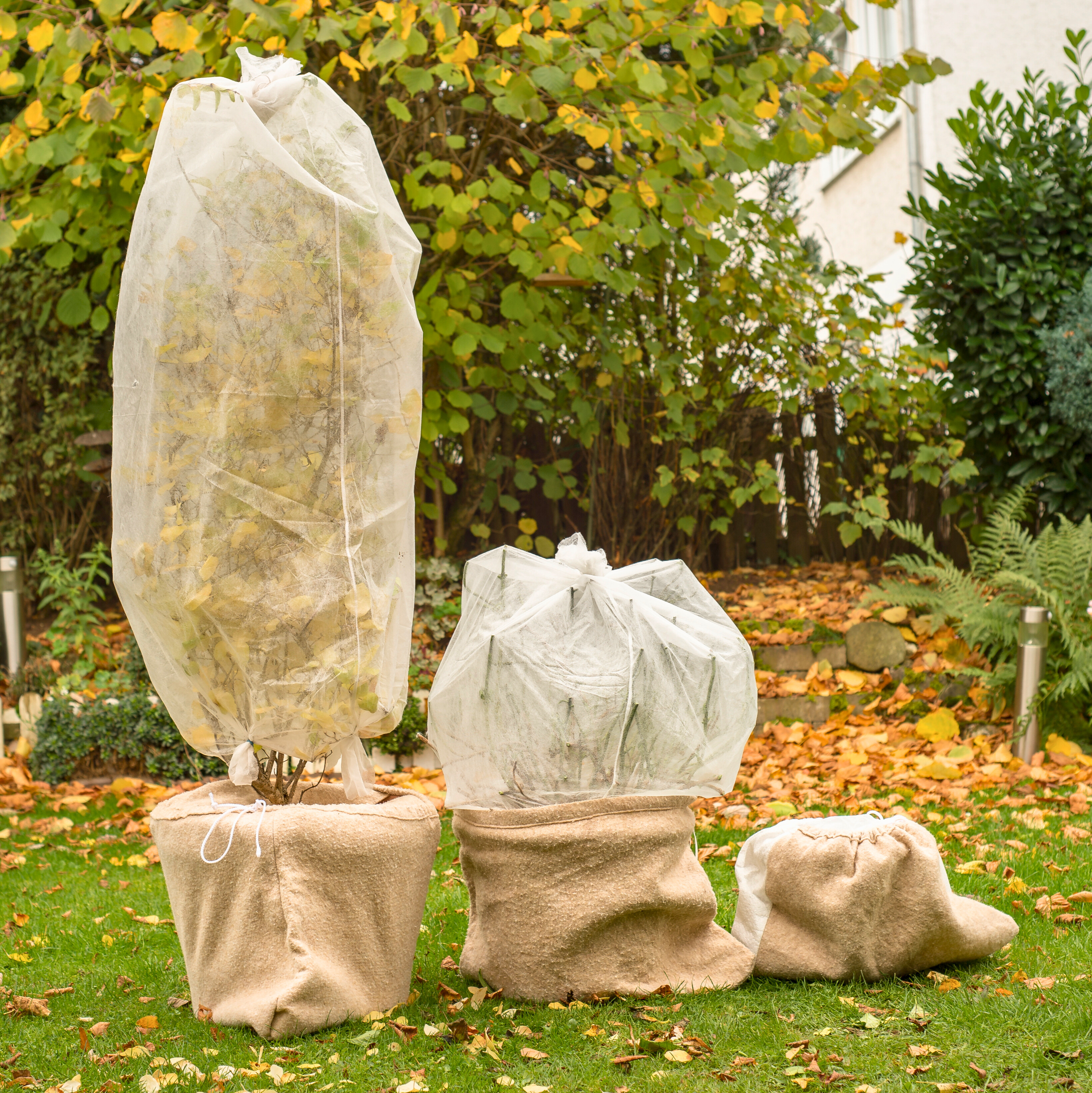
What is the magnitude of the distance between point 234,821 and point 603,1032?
0.90 metres

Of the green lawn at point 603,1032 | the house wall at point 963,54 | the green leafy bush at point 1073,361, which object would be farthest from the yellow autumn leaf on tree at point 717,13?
the house wall at point 963,54

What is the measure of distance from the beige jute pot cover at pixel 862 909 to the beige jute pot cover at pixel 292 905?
86 centimetres

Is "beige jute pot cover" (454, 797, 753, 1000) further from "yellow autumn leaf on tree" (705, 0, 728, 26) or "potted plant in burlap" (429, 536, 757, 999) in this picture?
"yellow autumn leaf on tree" (705, 0, 728, 26)

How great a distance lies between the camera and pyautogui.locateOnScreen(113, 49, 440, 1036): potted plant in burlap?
2381 millimetres

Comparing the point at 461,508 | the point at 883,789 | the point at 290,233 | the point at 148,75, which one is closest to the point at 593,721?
the point at 290,233

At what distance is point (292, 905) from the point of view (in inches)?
92.9

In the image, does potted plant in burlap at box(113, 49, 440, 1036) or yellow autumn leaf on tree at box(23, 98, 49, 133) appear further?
yellow autumn leaf on tree at box(23, 98, 49, 133)

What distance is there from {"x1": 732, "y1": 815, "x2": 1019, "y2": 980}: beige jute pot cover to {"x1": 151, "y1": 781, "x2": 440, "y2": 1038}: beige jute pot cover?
2.81 ft

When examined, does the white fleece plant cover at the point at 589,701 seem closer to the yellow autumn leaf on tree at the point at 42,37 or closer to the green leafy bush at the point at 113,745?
the green leafy bush at the point at 113,745

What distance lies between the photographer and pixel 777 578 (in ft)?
24.4

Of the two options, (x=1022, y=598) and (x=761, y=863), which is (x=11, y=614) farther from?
(x=1022, y=598)

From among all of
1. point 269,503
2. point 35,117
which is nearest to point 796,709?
point 269,503

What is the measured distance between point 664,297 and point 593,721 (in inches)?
211

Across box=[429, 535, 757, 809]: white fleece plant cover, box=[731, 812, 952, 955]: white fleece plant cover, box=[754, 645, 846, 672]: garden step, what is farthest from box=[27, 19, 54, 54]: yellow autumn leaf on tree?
box=[754, 645, 846, 672]: garden step
